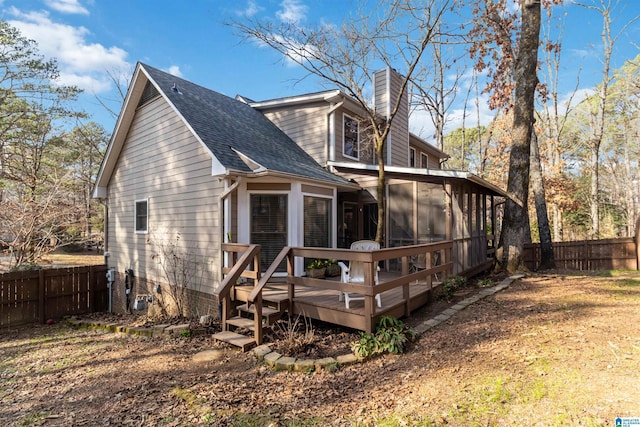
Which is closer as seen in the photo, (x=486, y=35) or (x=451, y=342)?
(x=451, y=342)

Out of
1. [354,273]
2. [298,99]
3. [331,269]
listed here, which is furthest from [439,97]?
[354,273]

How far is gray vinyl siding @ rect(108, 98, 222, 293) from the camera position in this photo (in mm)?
7191

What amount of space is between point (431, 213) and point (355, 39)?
4977 millimetres

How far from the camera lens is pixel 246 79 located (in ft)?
42.3

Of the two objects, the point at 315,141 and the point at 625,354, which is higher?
the point at 315,141

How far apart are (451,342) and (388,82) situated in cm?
979

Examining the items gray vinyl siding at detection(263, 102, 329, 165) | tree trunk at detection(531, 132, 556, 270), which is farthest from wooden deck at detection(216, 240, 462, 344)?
tree trunk at detection(531, 132, 556, 270)

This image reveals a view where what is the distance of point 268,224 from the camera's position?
24.6ft

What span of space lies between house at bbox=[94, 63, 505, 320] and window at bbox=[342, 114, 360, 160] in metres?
0.05

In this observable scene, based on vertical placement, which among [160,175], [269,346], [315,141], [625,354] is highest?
[315,141]

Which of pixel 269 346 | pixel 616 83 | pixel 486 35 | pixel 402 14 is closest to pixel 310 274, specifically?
pixel 269 346

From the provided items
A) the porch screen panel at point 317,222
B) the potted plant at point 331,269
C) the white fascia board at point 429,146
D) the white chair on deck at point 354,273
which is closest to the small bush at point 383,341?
the white chair on deck at point 354,273

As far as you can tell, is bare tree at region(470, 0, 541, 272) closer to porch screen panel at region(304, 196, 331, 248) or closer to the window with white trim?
porch screen panel at region(304, 196, 331, 248)

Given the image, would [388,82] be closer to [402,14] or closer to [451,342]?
[402,14]
